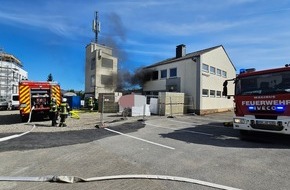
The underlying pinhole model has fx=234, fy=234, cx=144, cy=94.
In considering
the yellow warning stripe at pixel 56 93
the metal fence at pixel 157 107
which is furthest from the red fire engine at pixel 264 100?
the yellow warning stripe at pixel 56 93

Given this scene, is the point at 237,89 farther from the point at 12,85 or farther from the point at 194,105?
the point at 12,85

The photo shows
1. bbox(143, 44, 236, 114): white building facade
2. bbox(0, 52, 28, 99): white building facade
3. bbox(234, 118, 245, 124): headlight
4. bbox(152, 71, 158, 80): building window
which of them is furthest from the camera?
bbox(0, 52, 28, 99): white building facade

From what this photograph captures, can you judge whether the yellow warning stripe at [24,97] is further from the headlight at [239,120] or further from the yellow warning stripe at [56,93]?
the headlight at [239,120]

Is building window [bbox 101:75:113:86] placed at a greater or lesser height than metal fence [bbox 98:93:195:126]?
greater

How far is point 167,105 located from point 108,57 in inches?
732

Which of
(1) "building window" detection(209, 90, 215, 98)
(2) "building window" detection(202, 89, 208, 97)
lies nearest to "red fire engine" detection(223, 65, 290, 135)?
(2) "building window" detection(202, 89, 208, 97)

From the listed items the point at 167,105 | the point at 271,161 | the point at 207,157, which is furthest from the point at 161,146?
the point at 167,105

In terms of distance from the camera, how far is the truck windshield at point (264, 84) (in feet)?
26.7

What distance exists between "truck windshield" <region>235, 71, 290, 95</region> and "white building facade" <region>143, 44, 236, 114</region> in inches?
555

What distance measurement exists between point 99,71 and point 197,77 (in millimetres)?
16650

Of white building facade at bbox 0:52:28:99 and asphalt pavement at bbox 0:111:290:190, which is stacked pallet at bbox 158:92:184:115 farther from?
white building facade at bbox 0:52:28:99

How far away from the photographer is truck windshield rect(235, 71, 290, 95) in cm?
814

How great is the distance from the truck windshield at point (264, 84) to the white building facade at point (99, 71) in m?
26.6

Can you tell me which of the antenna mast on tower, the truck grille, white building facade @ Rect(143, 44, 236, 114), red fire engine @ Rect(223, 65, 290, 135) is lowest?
the truck grille
